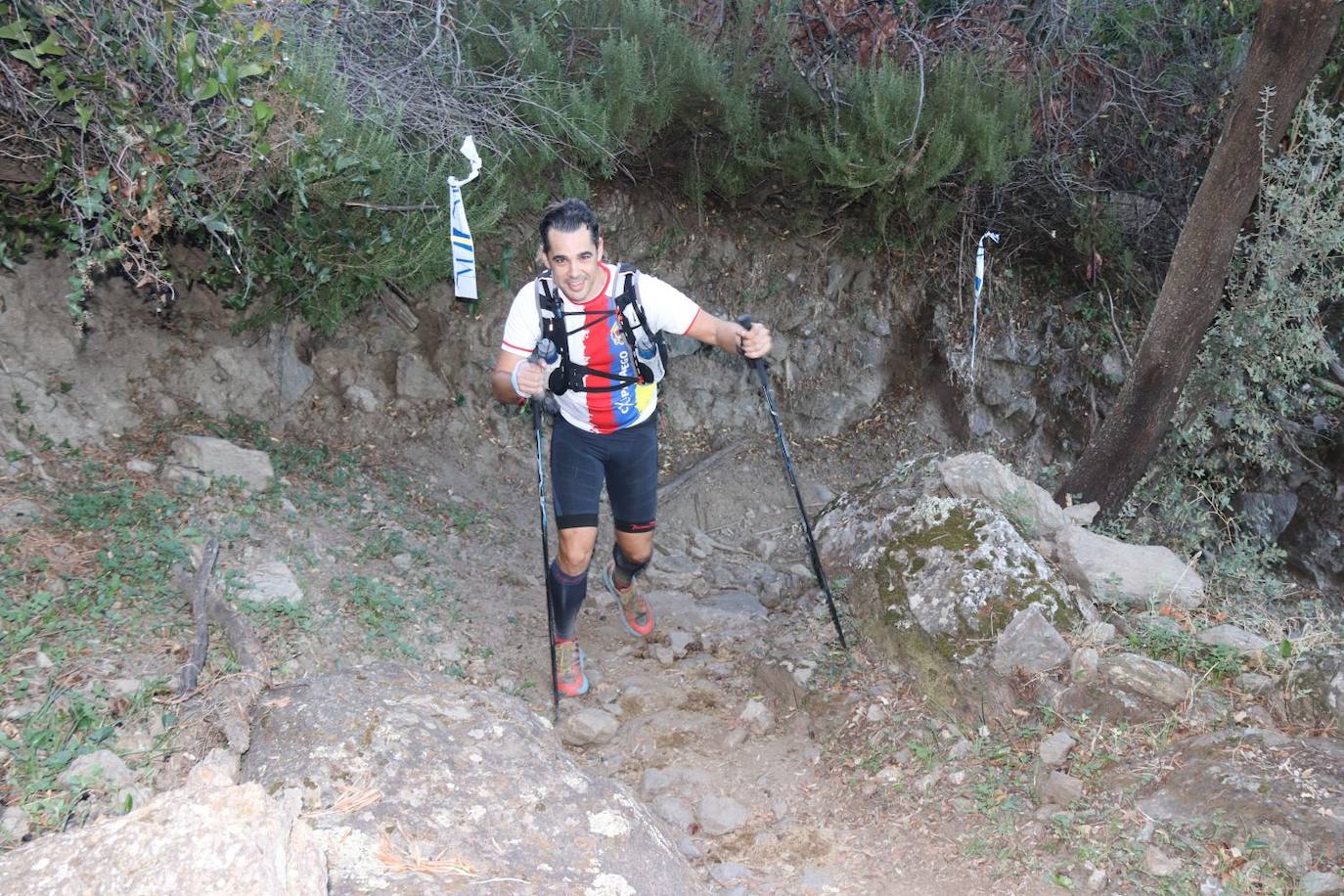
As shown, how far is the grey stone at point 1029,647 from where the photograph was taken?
4.40 metres

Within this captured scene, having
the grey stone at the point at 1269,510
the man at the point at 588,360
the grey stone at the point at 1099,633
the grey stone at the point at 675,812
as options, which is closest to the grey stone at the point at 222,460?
the man at the point at 588,360

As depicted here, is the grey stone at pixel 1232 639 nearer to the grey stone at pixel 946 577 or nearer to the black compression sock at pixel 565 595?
the grey stone at pixel 946 577

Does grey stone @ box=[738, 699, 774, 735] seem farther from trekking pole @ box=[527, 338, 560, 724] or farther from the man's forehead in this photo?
the man's forehead

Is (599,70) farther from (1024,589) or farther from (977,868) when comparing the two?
(977,868)

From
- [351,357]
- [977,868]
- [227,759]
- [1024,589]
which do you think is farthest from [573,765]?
[351,357]

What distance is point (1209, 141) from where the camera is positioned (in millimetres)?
8641

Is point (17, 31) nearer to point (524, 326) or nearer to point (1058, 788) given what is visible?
point (524, 326)

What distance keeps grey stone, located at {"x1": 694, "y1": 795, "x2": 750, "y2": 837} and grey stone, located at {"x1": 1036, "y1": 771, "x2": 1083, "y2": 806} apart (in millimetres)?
1227

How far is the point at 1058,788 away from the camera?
3.89 metres

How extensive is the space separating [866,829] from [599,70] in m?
5.32

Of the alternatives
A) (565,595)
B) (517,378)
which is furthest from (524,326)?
(565,595)

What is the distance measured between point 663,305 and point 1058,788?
2.67 meters

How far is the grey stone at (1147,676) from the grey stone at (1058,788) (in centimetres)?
57

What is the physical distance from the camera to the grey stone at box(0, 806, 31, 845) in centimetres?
296
